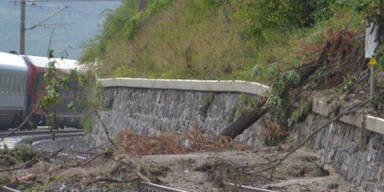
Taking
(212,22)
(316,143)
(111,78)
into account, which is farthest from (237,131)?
(111,78)

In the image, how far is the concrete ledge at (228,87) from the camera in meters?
12.7

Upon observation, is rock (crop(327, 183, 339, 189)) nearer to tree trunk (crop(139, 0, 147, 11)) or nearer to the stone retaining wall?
the stone retaining wall

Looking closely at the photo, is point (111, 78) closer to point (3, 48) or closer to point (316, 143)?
point (316, 143)

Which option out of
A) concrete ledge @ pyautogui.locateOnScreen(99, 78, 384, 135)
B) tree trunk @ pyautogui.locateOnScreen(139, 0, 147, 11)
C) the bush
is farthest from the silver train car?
the bush

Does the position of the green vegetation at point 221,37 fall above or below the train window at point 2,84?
Result: above

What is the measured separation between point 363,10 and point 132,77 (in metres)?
13.8

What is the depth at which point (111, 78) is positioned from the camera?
98.7ft

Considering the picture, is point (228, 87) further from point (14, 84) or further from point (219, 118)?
point (14, 84)

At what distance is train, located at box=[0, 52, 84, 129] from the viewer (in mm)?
38938

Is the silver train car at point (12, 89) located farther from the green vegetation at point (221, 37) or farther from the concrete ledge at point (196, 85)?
the concrete ledge at point (196, 85)

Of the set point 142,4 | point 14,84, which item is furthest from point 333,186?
point 14,84

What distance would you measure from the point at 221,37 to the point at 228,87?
18.1 feet

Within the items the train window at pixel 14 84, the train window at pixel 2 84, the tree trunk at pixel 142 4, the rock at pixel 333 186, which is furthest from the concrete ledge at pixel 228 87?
the train window at pixel 14 84

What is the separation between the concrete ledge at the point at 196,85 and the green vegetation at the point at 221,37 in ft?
1.06
